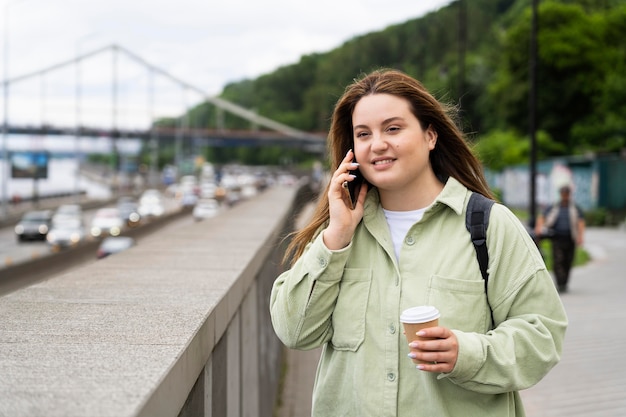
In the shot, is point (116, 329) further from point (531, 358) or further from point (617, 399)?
point (617, 399)

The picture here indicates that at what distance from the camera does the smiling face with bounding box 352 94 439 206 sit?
8.70ft

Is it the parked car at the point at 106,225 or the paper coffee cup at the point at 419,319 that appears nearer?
the paper coffee cup at the point at 419,319

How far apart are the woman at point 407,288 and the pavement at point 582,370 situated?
4.31 m

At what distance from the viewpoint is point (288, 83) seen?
185875 mm

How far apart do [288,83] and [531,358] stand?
185443 mm

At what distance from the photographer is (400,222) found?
8.85ft

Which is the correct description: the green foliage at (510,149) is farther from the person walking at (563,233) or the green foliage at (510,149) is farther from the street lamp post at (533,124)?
the person walking at (563,233)

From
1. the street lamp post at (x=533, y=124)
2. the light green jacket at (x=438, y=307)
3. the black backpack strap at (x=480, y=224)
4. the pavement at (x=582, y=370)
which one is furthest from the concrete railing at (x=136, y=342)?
the street lamp post at (x=533, y=124)

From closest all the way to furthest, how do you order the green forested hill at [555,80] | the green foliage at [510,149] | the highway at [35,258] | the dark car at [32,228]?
the highway at [35,258] → the dark car at [32,228] → the green foliage at [510,149] → the green forested hill at [555,80]

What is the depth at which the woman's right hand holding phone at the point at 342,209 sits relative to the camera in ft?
8.50

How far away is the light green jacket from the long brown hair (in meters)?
0.22

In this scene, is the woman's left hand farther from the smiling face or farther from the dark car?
A: the dark car

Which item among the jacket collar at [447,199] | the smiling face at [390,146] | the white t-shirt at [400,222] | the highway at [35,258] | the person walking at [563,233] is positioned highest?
the smiling face at [390,146]

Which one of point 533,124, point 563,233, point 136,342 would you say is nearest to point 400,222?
point 136,342
